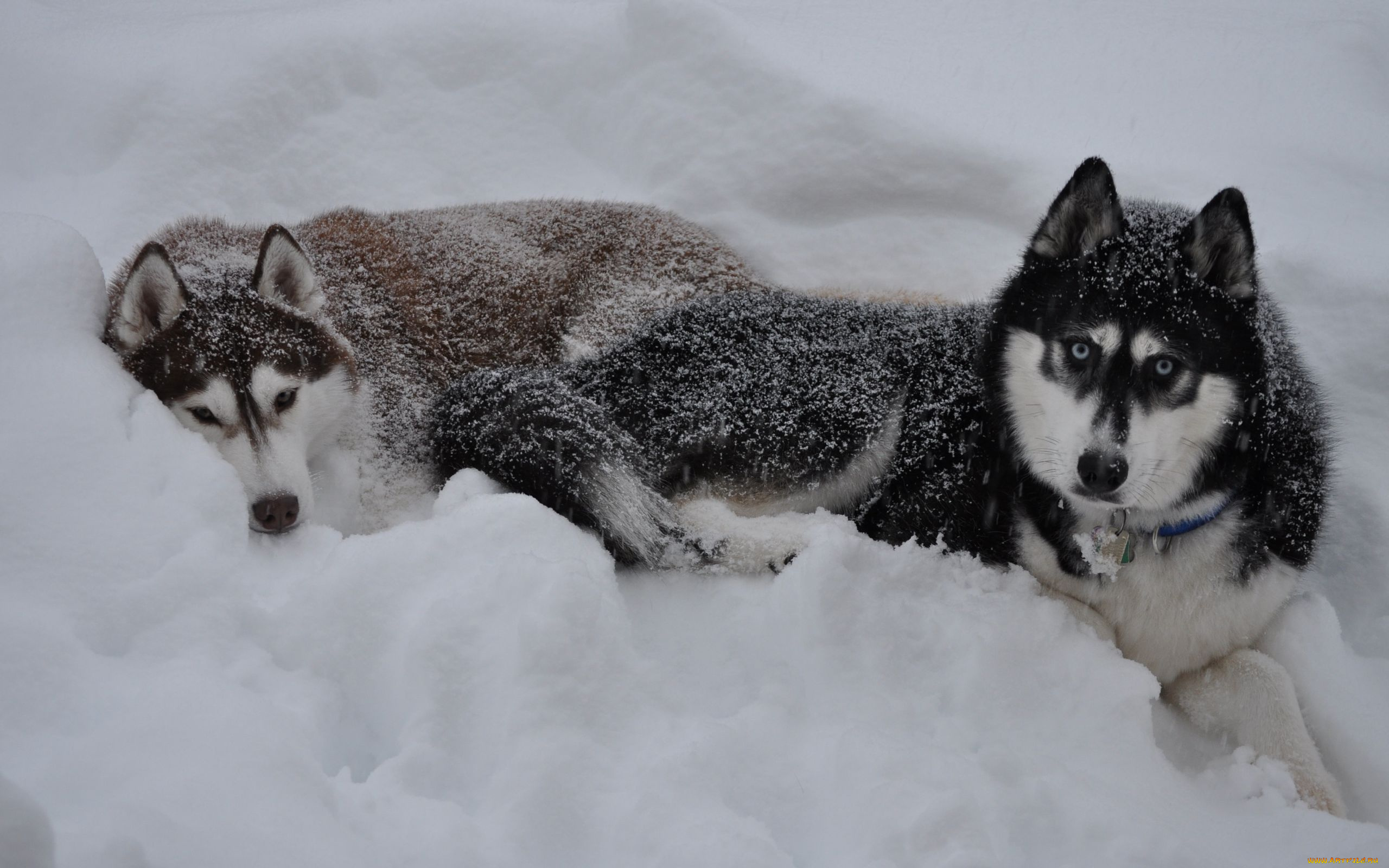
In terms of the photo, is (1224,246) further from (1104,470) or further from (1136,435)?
(1104,470)

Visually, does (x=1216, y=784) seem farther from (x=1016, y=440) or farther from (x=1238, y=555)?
(x=1016, y=440)

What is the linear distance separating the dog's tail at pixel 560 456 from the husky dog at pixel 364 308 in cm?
33

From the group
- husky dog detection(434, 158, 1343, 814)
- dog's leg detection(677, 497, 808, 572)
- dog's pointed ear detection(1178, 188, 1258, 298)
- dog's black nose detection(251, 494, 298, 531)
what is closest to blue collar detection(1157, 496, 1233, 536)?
husky dog detection(434, 158, 1343, 814)

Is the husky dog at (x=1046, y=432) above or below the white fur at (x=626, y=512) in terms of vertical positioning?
above

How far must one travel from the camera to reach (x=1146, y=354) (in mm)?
2154

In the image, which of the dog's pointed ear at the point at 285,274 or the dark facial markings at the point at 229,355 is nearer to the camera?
the dark facial markings at the point at 229,355

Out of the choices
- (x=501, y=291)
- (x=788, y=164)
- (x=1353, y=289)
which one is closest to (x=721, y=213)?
(x=788, y=164)

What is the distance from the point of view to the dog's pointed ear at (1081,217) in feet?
7.33

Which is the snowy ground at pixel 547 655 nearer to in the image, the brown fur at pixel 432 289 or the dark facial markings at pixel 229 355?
the dark facial markings at pixel 229 355

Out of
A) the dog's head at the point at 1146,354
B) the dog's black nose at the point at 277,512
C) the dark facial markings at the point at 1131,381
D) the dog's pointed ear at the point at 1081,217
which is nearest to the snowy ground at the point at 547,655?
the dog's black nose at the point at 277,512

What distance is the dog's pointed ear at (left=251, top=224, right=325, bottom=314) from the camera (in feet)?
9.02

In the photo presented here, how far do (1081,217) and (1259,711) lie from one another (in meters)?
1.42

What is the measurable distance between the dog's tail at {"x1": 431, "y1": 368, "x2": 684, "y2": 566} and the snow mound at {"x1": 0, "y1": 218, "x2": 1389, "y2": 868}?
14cm

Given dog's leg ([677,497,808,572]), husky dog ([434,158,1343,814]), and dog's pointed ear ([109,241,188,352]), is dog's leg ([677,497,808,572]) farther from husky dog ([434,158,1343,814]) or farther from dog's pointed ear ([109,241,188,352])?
dog's pointed ear ([109,241,188,352])
